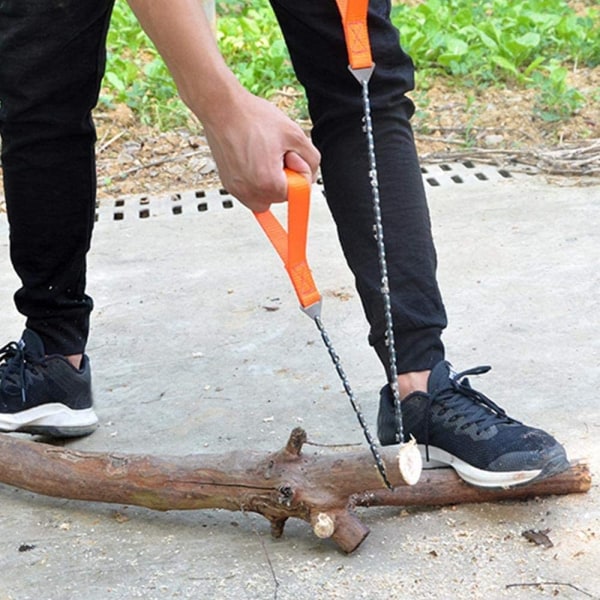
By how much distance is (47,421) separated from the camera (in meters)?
2.03

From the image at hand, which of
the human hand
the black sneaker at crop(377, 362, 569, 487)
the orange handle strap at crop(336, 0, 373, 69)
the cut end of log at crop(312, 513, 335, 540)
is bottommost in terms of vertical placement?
the cut end of log at crop(312, 513, 335, 540)

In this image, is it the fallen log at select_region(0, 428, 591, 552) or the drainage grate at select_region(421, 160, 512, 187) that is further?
the drainage grate at select_region(421, 160, 512, 187)

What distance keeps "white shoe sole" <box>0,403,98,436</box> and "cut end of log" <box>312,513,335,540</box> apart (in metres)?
0.61

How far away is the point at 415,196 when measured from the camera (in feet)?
5.94

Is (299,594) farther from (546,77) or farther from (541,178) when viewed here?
(546,77)

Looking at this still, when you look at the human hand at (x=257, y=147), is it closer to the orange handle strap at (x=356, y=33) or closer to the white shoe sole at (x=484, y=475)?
the orange handle strap at (x=356, y=33)

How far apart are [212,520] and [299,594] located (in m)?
0.25

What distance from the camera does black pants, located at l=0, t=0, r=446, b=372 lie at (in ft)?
5.82

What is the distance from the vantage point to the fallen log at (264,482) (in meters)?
1.59

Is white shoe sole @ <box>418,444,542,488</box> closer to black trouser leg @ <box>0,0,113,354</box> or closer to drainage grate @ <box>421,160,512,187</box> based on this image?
black trouser leg @ <box>0,0,113,354</box>

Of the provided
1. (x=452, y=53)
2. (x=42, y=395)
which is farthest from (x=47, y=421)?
(x=452, y=53)

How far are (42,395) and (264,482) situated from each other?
1.84ft

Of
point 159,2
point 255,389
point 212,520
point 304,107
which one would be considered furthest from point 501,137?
point 159,2

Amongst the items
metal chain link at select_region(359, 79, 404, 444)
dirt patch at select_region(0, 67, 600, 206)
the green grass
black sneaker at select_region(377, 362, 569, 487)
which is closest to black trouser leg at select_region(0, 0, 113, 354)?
metal chain link at select_region(359, 79, 404, 444)
